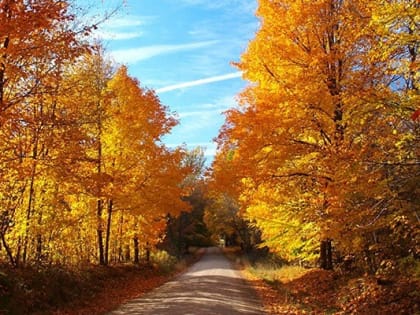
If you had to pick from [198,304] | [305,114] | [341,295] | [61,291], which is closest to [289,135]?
[305,114]

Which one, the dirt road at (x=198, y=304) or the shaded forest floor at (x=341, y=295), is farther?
the dirt road at (x=198, y=304)

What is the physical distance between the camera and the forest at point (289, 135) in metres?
9.12

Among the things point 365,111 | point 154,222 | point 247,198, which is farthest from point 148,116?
point 365,111

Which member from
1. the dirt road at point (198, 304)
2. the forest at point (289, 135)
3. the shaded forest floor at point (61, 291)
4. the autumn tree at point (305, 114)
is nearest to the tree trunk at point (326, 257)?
the forest at point (289, 135)

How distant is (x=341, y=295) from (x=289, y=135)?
4.63 metres

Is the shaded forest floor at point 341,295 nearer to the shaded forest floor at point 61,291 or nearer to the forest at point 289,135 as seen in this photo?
the forest at point 289,135

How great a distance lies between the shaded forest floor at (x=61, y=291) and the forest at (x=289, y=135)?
46cm

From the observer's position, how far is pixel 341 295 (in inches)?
488

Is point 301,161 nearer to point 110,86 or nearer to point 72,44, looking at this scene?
point 72,44

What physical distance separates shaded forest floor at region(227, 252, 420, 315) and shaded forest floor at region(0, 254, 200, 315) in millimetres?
5335

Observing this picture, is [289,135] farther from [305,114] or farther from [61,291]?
[61,291]

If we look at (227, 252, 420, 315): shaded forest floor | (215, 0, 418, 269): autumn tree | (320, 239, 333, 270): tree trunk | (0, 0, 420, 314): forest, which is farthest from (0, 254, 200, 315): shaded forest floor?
(320, 239, 333, 270): tree trunk

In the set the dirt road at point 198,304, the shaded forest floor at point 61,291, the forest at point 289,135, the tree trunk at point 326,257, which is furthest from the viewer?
the tree trunk at point 326,257

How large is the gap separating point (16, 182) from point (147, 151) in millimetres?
8026
